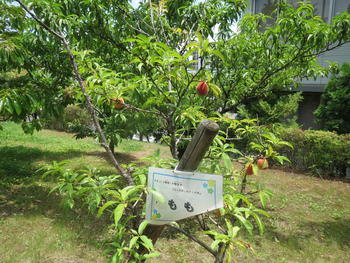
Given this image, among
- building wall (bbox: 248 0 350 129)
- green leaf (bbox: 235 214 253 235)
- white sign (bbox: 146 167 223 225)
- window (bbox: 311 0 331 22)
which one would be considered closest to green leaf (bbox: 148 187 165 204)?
white sign (bbox: 146 167 223 225)

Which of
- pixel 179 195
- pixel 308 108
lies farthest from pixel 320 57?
pixel 179 195

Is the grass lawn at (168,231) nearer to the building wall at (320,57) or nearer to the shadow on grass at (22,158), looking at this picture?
the shadow on grass at (22,158)

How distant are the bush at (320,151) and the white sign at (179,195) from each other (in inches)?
220

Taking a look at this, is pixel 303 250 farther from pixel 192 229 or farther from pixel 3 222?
pixel 3 222

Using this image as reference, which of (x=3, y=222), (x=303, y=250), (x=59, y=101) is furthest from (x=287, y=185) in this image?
(x=3, y=222)

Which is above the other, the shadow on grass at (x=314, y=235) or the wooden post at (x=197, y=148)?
the wooden post at (x=197, y=148)

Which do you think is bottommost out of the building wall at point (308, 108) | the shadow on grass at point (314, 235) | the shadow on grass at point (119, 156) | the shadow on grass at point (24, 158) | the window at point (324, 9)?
the shadow on grass at point (119, 156)

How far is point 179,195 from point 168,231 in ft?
8.66

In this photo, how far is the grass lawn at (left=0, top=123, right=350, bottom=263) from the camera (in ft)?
8.93

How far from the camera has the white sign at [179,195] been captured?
0.94m

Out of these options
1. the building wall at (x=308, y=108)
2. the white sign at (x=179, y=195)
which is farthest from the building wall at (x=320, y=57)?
the white sign at (x=179, y=195)

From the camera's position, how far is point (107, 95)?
1.50m

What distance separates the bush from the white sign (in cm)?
558

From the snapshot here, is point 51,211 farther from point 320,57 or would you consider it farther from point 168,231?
point 320,57
